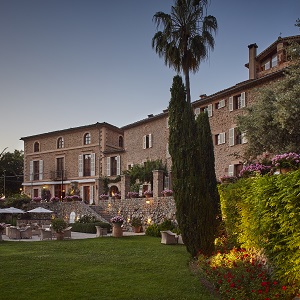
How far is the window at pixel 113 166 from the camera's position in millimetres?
36084

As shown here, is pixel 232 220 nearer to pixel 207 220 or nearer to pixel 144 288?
pixel 207 220

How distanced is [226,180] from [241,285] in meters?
9.80

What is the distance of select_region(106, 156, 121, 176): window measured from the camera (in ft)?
118

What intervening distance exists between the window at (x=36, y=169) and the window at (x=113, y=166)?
9.28m

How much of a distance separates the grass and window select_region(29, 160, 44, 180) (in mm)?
28472

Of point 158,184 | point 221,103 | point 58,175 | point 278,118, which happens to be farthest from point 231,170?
point 58,175

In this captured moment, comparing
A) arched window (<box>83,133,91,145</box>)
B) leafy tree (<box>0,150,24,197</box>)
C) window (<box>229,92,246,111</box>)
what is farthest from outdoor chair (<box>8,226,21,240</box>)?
leafy tree (<box>0,150,24,197</box>)

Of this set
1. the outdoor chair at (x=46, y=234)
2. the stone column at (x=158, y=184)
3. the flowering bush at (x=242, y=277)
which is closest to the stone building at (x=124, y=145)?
the stone column at (x=158, y=184)

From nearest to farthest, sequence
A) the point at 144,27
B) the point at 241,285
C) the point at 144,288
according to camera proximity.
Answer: the point at 241,285
the point at 144,288
the point at 144,27

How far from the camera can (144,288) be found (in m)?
7.85

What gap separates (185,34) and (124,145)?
17134mm

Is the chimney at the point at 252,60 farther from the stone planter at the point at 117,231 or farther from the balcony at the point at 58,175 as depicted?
the balcony at the point at 58,175

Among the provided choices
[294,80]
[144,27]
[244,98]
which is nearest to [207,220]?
[294,80]

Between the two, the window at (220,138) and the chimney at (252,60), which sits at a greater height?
the chimney at (252,60)
